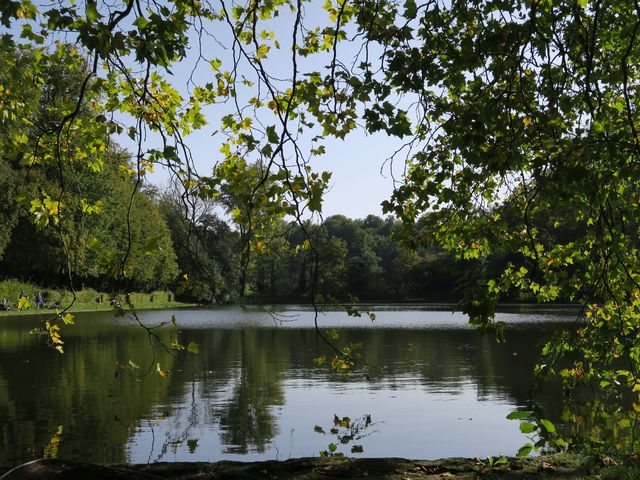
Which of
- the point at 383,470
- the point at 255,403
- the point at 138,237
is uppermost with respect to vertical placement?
the point at 138,237

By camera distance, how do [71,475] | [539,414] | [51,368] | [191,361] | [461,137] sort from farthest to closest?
[191,361], [51,368], [539,414], [461,137], [71,475]

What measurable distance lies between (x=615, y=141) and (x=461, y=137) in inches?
38.6

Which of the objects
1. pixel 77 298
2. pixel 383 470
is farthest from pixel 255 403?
pixel 77 298

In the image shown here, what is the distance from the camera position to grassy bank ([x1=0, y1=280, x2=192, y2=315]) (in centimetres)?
3519

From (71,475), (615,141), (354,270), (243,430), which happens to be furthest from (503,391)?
(354,270)

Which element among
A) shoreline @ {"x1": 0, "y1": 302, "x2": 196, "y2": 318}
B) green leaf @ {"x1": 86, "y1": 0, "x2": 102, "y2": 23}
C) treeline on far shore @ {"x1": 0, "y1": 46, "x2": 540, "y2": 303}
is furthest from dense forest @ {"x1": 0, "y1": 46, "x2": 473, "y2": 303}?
shoreline @ {"x1": 0, "y1": 302, "x2": 196, "y2": 318}

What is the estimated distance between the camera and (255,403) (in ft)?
34.9

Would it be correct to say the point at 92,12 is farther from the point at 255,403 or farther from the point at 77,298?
the point at 77,298

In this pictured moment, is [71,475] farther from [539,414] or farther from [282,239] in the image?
[539,414]

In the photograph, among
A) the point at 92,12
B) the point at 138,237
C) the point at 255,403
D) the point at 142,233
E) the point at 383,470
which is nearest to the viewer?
the point at 92,12

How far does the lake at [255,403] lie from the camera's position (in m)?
7.80

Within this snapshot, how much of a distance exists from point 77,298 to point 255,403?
3646cm

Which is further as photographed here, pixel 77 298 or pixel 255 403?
pixel 77 298

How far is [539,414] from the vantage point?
5.30 meters
